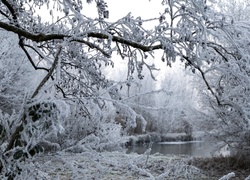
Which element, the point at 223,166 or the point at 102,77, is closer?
the point at 102,77

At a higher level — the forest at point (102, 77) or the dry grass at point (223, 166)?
the forest at point (102, 77)

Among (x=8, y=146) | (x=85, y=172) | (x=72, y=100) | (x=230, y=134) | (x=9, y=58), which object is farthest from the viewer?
(x=230, y=134)

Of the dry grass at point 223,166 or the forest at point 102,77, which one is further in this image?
the dry grass at point 223,166

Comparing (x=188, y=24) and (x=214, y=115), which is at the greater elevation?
(x=188, y=24)

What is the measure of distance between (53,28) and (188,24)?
1.44 meters

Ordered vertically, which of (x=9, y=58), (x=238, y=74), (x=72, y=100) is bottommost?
(x=72, y=100)

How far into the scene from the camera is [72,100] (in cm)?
215

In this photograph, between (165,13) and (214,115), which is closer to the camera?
(165,13)

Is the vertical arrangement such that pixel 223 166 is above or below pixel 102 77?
below

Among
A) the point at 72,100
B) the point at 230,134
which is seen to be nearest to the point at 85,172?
the point at 72,100

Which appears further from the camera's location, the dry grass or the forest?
the dry grass

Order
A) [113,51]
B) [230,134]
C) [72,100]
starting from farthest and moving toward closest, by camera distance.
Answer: [230,134]
[113,51]
[72,100]

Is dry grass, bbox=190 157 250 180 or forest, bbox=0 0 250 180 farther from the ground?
forest, bbox=0 0 250 180

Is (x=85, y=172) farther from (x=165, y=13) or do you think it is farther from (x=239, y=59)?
(x=239, y=59)
